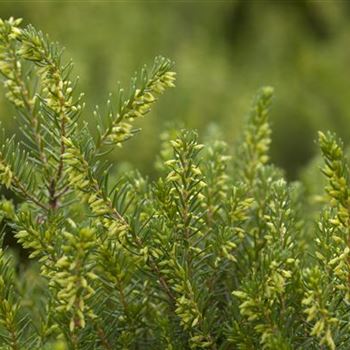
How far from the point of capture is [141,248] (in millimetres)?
980

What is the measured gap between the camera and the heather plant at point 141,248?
3.07 ft

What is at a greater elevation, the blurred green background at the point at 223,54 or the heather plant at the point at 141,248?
the blurred green background at the point at 223,54

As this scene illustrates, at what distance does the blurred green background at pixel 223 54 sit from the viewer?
328 cm

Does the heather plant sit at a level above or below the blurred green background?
below

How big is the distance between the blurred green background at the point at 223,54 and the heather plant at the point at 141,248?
190 centimetres

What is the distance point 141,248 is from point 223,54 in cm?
290

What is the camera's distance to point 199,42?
3.69 meters

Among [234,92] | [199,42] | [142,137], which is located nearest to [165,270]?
[142,137]

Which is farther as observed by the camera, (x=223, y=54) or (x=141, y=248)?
(x=223, y=54)

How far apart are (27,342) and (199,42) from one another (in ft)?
9.25

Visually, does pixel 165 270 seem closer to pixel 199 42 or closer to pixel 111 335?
pixel 111 335

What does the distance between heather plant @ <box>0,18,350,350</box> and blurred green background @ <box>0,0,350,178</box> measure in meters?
1.90

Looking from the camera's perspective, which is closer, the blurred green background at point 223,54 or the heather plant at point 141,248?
the heather plant at point 141,248

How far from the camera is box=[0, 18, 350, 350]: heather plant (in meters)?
0.93
